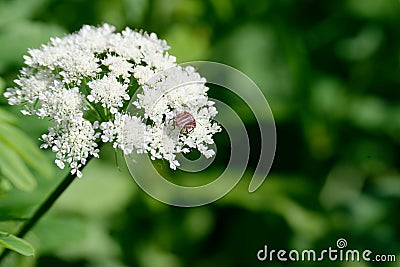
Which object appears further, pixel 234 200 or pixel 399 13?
pixel 399 13

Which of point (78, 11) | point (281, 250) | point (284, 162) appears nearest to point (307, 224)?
point (281, 250)

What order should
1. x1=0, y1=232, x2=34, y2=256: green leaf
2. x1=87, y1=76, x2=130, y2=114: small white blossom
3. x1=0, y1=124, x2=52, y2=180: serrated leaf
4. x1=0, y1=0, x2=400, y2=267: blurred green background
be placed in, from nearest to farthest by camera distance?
x1=0, y1=232, x2=34, y2=256: green leaf, x1=87, y1=76, x2=130, y2=114: small white blossom, x1=0, y1=124, x2=52, y2=180: serrated leaf, x1=0, y1=0, x2=400, y2=267: blurred green background

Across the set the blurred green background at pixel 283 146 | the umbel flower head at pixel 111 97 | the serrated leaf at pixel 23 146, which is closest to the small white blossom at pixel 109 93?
the umbel flower head at pixel 111 97

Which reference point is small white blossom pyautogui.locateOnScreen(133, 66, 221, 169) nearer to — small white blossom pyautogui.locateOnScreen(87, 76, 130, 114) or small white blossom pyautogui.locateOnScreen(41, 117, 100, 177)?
small white blossom pyautogui.locateOnScreen(87, 76, 130, 114)

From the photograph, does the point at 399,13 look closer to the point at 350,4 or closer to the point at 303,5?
the point at 350,4

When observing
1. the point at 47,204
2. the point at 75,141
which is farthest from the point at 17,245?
the point at 75,141

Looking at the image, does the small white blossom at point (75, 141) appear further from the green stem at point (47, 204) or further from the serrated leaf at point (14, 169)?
the serrated leaf at point (14, 169)

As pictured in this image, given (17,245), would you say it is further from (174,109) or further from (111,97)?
(174,109)

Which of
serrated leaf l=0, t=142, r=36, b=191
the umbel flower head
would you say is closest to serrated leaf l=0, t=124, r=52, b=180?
serrated leaf l=0, t=142, r=36, b=191
